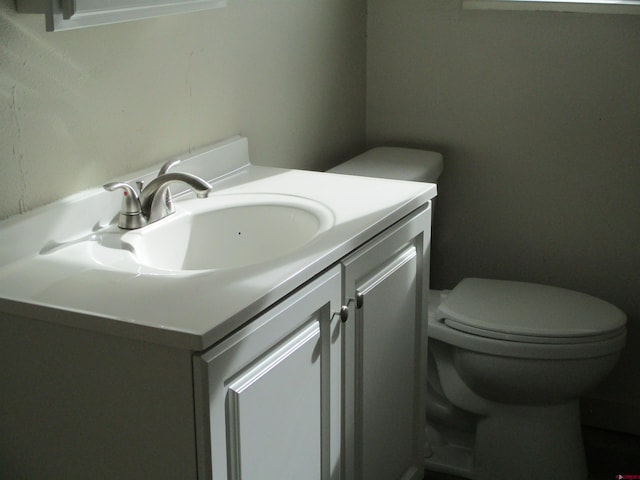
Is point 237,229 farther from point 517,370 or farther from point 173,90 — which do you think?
point 517,370

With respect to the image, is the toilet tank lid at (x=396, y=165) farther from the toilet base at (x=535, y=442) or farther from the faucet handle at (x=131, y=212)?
the faucet handle at (x=131, y=212)

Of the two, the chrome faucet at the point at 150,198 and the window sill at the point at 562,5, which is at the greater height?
the window sill at the point at 562,5

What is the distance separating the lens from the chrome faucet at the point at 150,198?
1578 mm

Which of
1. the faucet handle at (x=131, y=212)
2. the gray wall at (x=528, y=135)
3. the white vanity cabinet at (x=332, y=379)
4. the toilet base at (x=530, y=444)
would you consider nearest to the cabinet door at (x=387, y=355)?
the white vanity cabinet at (x=332, y=379)

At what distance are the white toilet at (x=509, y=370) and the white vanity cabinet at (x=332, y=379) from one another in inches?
9.4

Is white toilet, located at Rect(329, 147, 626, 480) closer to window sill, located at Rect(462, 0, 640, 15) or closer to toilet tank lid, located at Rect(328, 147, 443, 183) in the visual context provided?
toilet tank lid, located at Rect(328, 147, 443, 183)

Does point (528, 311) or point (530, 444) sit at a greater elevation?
point (528, 311)

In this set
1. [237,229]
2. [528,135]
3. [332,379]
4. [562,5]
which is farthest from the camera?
[528,135]

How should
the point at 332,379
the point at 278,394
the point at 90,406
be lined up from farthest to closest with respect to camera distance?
1. the point at 332,379
2. the point at 278,394
3. the point at 90,406

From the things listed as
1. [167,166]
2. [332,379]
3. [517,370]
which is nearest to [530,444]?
[517,370]

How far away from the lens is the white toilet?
220 centimetres

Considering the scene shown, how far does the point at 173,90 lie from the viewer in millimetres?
1865

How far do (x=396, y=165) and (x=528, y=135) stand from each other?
0.41 meters

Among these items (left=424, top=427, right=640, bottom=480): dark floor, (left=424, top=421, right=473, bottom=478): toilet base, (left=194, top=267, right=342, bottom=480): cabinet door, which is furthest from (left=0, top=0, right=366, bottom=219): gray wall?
(left=424, top=427, right=640, bottom=480): dark floor
